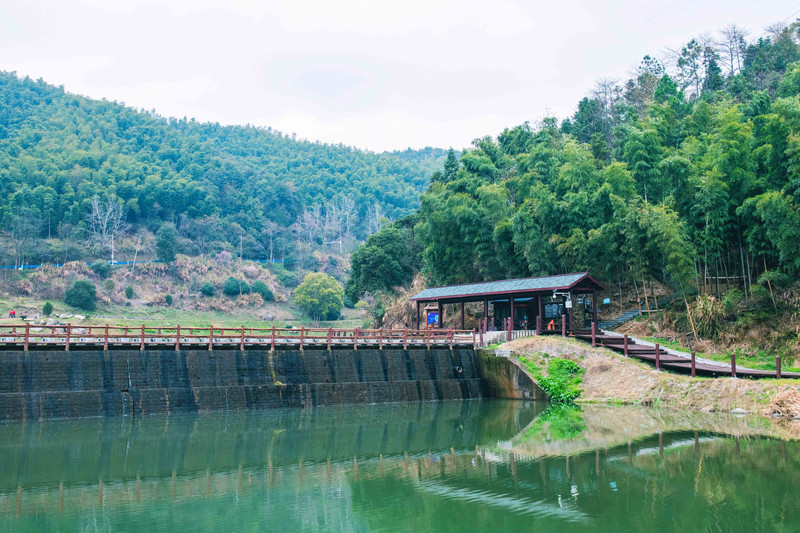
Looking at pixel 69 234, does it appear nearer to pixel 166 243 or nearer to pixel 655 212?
pixel 166 243

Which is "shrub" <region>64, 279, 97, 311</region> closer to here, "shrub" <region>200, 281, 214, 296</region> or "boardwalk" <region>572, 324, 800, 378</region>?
"shrub" <region>200, 281, 214, 296</region>

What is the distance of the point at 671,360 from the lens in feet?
84.7

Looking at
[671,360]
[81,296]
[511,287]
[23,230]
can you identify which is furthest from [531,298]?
[23,230]

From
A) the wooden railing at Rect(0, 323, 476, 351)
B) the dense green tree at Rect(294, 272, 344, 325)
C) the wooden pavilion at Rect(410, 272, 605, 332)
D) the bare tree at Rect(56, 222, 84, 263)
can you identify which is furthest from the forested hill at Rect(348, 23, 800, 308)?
the bare tree at Rect(56, 222, 84, 263)

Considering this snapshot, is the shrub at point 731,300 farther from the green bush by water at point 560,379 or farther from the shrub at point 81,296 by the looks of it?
the shrub at point 81,296

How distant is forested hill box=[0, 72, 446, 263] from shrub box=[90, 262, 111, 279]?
214 inches

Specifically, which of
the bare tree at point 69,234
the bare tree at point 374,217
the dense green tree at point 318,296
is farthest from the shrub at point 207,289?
the bare tree at point 374,217

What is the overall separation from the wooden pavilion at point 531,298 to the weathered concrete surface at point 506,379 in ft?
8.81

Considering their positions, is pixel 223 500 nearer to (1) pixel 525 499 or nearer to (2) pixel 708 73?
(1) pixel 525 499

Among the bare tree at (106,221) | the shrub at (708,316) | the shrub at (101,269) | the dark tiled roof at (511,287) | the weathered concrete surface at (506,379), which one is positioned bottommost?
the weathered concrete surface at (506,379)

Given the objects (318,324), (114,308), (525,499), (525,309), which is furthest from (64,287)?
(525,499)

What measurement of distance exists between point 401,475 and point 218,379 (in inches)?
460

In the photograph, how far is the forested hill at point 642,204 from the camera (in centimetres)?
2917

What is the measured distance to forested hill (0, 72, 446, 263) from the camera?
81.9 meters
